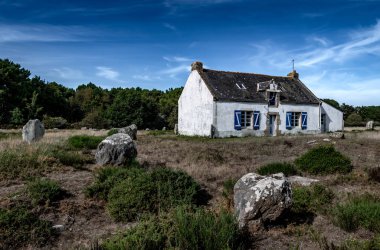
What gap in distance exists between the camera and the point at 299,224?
6105 millimetres

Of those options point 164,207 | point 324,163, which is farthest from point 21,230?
point 324,163

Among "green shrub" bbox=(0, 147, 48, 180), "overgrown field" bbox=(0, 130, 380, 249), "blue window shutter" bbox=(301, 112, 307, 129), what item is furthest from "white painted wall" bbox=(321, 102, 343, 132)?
"green shrub" bbox=(0, 147, 48, 180)

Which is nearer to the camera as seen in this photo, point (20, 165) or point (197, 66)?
point (20, 165)

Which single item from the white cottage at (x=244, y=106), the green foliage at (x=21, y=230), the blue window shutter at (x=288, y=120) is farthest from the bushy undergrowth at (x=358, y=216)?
the blue window shutter at (x=288, y=120)

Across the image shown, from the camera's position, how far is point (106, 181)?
761 centimetres

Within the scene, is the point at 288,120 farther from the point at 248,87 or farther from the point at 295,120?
the point at 248,87

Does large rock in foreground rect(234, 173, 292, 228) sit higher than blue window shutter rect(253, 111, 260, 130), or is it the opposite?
blue window shutter rect(253, 111, 260, 130)

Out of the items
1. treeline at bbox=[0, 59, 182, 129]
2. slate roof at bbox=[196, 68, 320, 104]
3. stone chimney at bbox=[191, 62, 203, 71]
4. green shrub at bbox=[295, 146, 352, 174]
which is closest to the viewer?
green shrub at bbox=[295, 146, 352, 174]

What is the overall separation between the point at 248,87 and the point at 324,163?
18.3m

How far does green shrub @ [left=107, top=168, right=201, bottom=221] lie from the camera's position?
256 inches

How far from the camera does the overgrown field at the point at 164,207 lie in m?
5.00

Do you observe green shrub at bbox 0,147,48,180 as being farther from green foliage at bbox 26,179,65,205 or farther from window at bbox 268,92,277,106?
window at bbox 268,92,277,106

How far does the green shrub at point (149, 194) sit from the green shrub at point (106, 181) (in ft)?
1.00

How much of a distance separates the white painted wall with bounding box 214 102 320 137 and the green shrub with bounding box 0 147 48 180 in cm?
1667
